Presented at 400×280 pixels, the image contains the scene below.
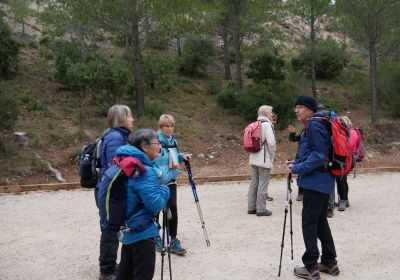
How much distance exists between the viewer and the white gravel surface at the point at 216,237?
549 centimetres

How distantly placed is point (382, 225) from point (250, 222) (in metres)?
1.92

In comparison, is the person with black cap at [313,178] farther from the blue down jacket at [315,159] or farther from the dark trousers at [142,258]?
the dark trousers at [142,258]

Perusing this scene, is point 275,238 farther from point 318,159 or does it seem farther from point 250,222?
point 318,159

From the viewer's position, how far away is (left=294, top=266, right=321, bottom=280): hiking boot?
16.2 ft

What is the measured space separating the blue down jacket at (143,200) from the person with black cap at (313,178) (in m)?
1.66

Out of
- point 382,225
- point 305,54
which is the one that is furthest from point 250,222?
point 305,54

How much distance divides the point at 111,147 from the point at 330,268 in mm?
2568

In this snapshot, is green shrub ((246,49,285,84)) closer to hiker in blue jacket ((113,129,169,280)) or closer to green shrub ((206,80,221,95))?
green shrub ((206,80,221,95))

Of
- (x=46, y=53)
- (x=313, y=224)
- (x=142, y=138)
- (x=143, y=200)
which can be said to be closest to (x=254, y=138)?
(x=313, y=224)

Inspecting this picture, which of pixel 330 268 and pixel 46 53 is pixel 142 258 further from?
pixel 46 53

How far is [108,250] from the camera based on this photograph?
16.1 feet

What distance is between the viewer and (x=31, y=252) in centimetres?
623

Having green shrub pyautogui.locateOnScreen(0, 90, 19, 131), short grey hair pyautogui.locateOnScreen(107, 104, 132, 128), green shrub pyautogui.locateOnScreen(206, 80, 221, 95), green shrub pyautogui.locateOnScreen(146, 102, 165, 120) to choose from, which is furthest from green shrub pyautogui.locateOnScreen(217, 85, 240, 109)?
short grey hair pyautogui.locateOnScreen(107, 104, 132, 128)

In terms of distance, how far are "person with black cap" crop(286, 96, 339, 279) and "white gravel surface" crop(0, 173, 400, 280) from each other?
1.53ft
